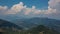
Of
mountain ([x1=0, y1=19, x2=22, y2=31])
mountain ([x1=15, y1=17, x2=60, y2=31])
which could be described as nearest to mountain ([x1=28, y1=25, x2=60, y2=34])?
mountain ([x1=15, y1=17, x2=60, y2=31])

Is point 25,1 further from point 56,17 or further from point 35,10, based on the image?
point 56,17

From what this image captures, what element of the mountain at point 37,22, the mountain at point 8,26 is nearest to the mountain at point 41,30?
the mountain at point 37,22

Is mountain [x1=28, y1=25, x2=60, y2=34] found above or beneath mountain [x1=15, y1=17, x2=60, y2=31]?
beneath

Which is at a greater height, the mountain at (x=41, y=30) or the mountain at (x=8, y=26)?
the mountain at (x=8, y=26)

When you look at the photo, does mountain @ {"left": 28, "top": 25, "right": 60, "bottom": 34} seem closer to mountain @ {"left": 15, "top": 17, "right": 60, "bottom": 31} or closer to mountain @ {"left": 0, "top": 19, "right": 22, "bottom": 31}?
mountain @ {"left": 15, "top": 17, "right": 60, "bottom": 31}

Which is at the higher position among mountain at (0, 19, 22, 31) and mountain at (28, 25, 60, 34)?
mountain at (0, 19, 22, 31)

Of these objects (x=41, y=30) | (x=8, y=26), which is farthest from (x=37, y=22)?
(x=8, y=26)

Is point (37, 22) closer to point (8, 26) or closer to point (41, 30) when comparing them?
point (41, 30)

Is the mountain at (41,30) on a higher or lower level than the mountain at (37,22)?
lower

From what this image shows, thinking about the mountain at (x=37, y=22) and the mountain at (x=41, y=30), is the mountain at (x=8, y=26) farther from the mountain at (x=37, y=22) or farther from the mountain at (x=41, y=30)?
the mountain at (x=41, y=30)
